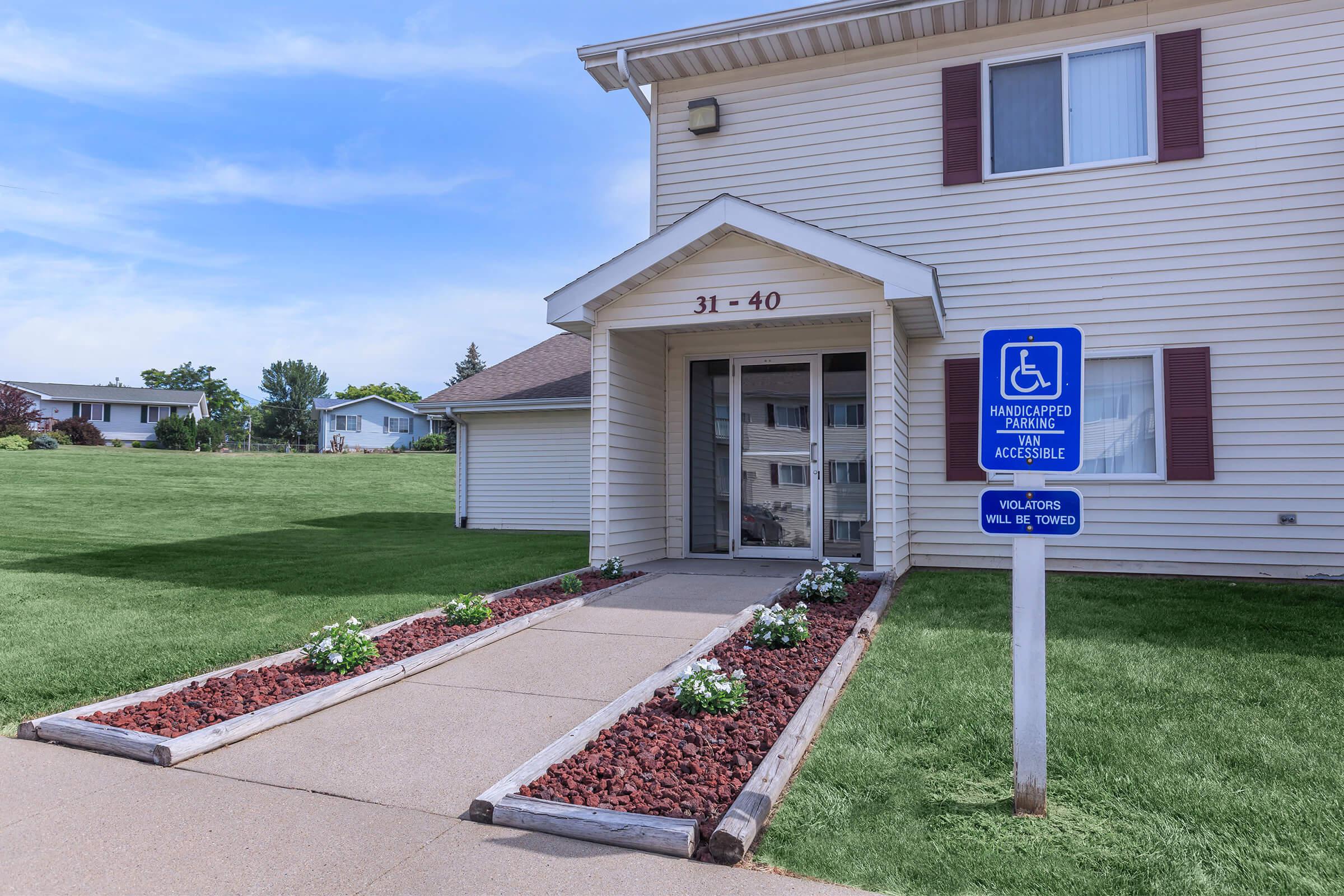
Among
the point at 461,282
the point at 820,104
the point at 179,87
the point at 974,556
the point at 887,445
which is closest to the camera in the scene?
the point at 887,445

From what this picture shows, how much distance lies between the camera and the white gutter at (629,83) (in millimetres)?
9195

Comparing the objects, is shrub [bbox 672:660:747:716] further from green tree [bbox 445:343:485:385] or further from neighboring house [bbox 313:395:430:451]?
green tree [bbox 445:343:485:385]

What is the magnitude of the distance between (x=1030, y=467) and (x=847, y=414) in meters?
6.00

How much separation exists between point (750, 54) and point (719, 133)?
3.00ft

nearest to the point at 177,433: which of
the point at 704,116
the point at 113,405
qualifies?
the point at 113,405

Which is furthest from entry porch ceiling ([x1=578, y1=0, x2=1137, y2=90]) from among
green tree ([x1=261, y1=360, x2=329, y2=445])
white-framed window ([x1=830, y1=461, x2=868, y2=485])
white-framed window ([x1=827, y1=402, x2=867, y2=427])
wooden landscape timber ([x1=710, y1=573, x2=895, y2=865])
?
green tree ([x1=261, y1=360, x2=329, y2=445])

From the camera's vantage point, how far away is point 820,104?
30.2 feet

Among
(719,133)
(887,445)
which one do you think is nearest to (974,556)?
(887,445)

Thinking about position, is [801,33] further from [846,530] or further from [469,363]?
[469,363]

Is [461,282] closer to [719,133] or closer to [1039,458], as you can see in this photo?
[719,133]

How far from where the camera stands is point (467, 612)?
238 inches

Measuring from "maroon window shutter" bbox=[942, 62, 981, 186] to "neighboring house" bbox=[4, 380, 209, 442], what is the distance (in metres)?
45.8

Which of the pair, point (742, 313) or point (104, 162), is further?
point (104, 162)

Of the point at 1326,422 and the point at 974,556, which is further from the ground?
the point at 1326,422
